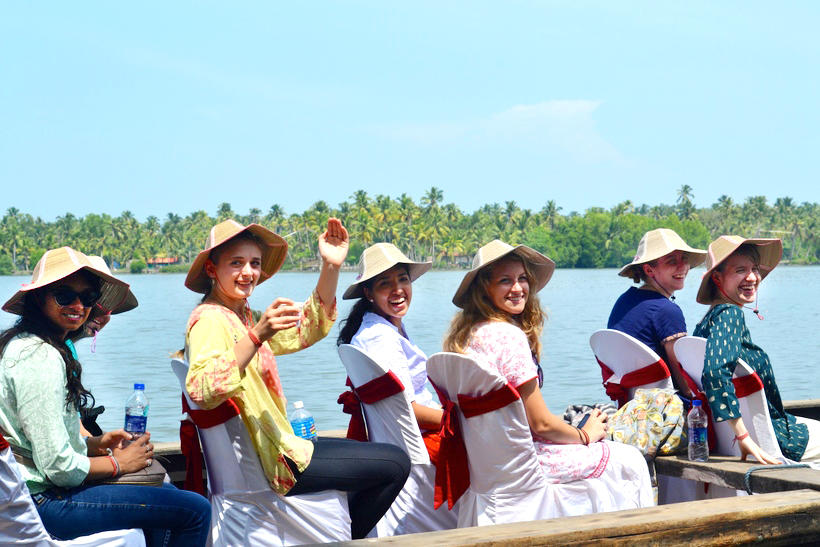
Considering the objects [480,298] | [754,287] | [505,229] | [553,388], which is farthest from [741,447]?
[505,229]

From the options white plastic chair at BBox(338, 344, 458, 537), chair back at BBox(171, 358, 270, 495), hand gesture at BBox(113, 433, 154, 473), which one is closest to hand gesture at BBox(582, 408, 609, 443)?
white plastic chair at BBox(338, 344, 458, 537)

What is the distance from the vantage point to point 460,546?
3.03m

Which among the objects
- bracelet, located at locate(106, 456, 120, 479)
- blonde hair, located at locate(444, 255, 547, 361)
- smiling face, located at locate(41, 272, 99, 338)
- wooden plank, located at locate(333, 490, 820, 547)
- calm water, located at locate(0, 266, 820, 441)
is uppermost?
smiling face, located at locate(41, 272, 99, 338)

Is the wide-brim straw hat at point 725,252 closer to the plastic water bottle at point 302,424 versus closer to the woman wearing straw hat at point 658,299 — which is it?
the woman wearing straw hat at point 658,299

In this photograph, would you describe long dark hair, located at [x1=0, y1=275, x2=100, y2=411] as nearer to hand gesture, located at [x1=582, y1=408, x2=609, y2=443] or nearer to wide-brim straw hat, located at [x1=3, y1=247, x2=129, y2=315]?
wide-brim straw hat, located at [x1=3, y1=247, x2=129, y2=315]

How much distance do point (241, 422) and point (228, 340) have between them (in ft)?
1.00

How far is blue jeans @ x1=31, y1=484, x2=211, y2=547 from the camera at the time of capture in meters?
3.23

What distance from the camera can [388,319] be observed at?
5.03m

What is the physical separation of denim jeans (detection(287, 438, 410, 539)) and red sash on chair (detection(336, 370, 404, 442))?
26 centimetres

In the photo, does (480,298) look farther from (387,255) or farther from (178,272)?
(178,272)

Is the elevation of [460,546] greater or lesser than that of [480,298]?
lesser

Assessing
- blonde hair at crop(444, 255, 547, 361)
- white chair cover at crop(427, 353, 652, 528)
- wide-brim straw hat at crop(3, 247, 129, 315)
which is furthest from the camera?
blonde hair at crop(444, 255, 547, 361)

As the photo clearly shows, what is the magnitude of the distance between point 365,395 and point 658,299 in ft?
5.70

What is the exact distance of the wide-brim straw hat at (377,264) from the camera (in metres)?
4.99
